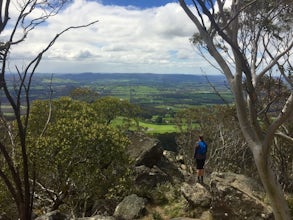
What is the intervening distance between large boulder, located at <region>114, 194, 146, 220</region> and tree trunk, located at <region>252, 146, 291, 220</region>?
23.9 feet

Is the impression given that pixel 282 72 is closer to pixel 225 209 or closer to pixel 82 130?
pixel 225 209

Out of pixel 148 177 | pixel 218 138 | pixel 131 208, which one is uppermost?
pixel 218 138

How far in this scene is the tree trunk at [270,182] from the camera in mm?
6836

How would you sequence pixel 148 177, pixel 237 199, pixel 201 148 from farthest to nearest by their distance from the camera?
pixel 148 177, pixel 201 148, pixel 237 199

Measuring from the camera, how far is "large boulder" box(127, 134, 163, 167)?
21094 mm

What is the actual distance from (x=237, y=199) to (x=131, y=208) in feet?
13.6

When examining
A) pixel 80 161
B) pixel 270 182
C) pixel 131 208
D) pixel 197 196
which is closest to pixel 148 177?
pixel 131 208

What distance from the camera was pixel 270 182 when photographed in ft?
22.9

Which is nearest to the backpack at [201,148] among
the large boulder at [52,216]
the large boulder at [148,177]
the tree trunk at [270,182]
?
the large boulder at [148,177]

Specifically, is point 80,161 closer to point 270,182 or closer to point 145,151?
point 270,182

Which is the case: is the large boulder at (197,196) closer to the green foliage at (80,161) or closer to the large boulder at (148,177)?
the green foliage at (80,161)

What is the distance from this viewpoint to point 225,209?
461 inches

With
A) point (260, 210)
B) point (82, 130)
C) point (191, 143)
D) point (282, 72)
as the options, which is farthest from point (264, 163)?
point (191, 143)

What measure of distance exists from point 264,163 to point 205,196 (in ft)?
22.4
